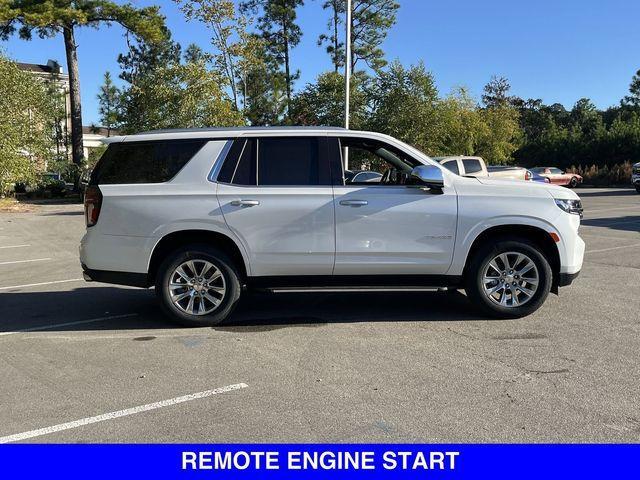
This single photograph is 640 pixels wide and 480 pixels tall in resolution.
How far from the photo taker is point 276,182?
5691 mm

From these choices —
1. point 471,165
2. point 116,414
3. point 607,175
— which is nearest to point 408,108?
point 471,165

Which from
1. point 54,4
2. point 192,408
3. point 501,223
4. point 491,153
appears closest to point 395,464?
point 192,408

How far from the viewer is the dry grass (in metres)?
23.8

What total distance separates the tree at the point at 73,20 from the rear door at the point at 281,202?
1049 inches

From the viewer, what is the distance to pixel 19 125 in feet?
82.3

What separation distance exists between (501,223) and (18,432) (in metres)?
4.51

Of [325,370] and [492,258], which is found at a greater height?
[492,258]

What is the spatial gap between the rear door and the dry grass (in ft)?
70.0

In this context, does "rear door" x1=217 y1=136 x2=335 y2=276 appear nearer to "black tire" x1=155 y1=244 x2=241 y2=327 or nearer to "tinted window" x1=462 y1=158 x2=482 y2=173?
"black tire" x1=155 y1=244 x2=241 y2=327

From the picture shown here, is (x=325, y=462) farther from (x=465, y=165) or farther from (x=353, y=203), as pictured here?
(x=465, y=165)

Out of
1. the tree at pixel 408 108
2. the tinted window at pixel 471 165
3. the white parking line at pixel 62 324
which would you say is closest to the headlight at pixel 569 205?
the white parking line at pixel 62 324

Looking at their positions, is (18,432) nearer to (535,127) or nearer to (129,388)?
(129,388)

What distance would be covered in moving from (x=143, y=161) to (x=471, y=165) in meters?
13.5

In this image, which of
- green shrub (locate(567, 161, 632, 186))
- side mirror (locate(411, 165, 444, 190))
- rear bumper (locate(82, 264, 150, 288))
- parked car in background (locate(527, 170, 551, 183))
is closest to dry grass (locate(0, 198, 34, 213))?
parked car in background (locate(527, 170, 551, 183))
